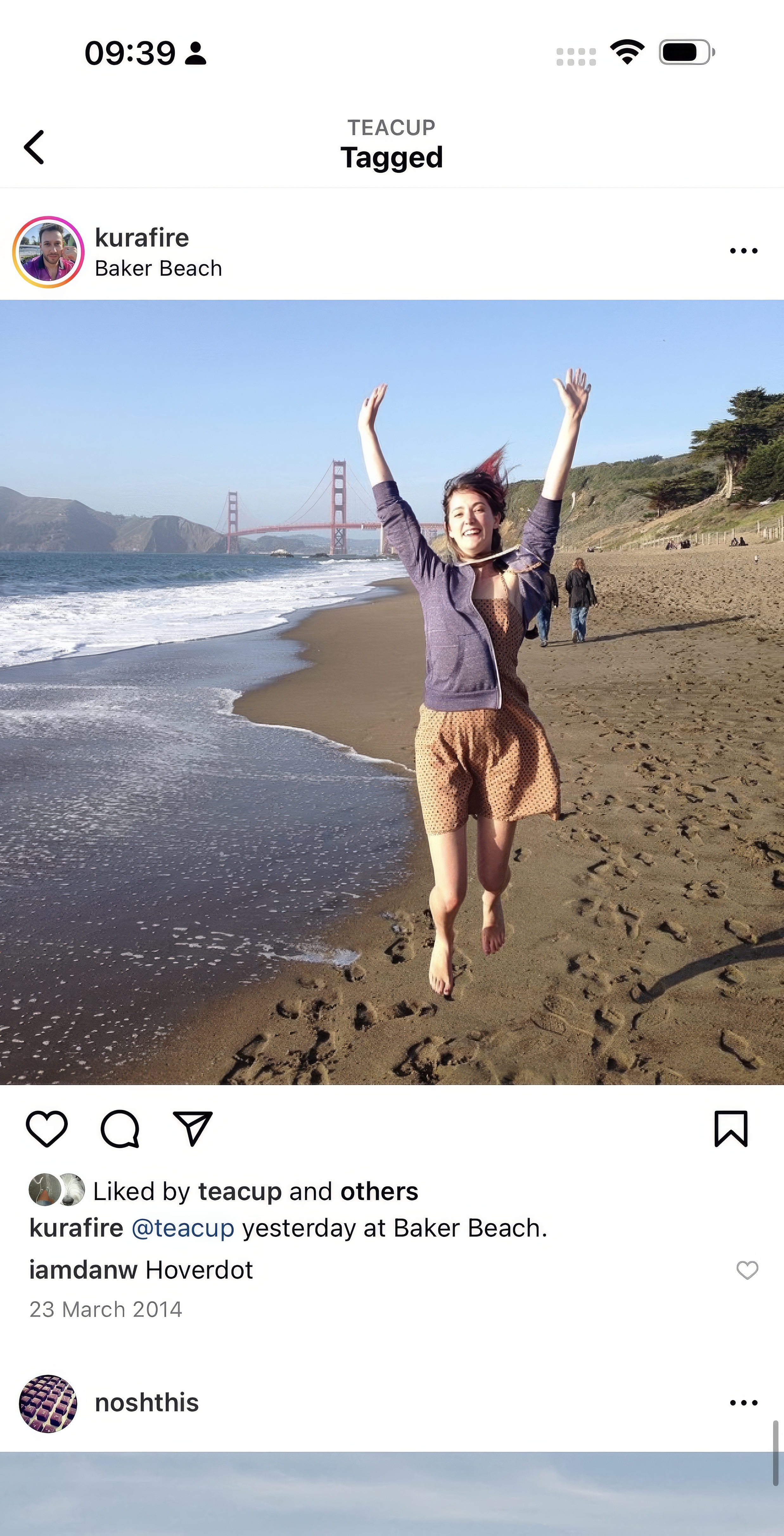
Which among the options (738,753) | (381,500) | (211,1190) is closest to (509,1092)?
(211,1190)

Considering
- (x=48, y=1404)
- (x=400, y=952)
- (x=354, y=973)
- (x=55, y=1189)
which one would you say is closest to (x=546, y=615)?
(x=400, y=952)

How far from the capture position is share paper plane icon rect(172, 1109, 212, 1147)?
212 cm

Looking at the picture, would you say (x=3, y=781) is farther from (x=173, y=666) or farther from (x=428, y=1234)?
(x=173, y=666)

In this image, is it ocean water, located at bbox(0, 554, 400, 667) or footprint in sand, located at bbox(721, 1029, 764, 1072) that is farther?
ocean water, located at bbox(0, 554, 400, 667)

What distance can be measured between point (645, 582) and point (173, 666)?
54.4ft

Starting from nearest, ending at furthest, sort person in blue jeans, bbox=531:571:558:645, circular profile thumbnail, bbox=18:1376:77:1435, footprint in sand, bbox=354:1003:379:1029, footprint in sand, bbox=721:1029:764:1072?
circular profile thumbnail, bbox=18:1376:77:1435 < footprint in sand, bbox=721:1029:764:1072 < footprint in sand, bbox=354:1003:379:1029 < person in blue jeans, bbox=531:571:558:645

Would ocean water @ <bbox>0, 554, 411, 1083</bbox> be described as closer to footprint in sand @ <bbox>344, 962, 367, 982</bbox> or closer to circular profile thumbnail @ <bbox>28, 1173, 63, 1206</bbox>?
footprint in sand @ <bbox>344, 962, 367, 982</bbox>

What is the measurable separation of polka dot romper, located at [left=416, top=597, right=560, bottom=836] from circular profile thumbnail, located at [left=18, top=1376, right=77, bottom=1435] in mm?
1574

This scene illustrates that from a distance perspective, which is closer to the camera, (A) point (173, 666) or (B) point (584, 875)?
(B) point (584, 875)

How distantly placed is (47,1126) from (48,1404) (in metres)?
0.54

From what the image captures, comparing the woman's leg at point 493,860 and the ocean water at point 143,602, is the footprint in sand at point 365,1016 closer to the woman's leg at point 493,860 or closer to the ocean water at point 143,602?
the woman's leg at point 493,860

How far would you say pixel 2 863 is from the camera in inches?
189

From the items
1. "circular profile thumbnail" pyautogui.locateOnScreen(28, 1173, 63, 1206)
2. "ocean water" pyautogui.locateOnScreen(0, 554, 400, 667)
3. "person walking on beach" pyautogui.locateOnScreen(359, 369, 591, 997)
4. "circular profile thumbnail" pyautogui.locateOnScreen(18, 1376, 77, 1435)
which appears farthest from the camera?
"ocean water" pyautogui.locateOnScreen(0, 554, 400, 667)
